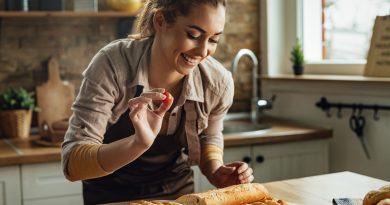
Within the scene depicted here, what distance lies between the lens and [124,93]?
5.89 ft

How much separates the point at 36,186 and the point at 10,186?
0.10m

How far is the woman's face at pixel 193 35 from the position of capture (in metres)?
1.67

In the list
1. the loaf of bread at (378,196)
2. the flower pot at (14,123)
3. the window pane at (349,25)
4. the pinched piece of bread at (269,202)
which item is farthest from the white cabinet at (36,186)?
the window pane at (349,25)

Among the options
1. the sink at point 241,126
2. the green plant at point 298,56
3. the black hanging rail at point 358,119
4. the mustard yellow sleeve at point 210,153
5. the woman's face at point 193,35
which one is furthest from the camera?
the green plant at point 298,56

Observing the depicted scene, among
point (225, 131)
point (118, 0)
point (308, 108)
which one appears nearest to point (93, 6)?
point (118, 0)

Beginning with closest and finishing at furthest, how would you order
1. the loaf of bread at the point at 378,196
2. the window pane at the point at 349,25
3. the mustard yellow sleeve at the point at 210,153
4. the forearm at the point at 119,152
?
the loaf of bread at the point at 378,196
the forearm at the point at 119,152
the mustard yellow sleeve at the point at 210,153
the window pane at the point at 349,25

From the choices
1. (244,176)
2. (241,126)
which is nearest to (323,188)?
(244,176)

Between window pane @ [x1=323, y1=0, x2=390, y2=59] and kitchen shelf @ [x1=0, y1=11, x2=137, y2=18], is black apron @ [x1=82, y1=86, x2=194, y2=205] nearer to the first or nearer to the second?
kitchen shelf @ [x1=0, y1=11, x2=137, y2=18]

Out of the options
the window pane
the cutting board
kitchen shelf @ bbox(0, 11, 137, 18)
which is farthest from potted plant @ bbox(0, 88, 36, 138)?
the window pane

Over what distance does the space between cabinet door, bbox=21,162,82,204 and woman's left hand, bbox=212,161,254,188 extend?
0.87m

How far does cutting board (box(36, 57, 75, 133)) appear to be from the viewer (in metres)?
3.02

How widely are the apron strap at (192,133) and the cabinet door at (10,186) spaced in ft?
2.74

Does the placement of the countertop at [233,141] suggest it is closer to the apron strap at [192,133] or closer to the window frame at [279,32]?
the window frame at [279,32]

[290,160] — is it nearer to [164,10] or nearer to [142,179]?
[142,179]
